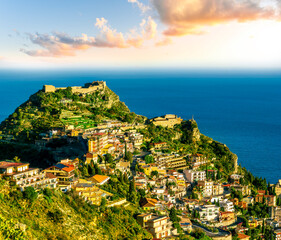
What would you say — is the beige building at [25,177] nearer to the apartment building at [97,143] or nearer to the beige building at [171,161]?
the apartment building at [97,143]

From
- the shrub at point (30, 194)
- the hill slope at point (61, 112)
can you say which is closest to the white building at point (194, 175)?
the hill slope at point (61, 112)

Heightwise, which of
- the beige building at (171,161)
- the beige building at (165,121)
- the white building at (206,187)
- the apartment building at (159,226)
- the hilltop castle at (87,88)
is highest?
the hilltop castle at (87,88)

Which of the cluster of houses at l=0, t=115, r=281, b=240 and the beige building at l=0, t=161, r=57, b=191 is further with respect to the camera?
the cluster of houses at l=0, t=115, r=281, b=240

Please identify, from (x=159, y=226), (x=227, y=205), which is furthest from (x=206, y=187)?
(x=159, y=226)

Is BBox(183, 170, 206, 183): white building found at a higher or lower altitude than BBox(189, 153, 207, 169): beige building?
lower

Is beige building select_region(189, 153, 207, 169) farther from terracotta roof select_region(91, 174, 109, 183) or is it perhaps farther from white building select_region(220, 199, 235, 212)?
terracotta roof select_region(91, 174, 109, 183)

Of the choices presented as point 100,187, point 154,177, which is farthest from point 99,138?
point 100,187

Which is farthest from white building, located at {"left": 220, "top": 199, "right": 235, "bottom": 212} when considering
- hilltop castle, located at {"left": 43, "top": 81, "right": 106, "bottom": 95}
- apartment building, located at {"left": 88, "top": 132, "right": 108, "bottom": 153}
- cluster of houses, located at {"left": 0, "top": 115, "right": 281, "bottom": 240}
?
hilltop castle, located at {"left": 43, "top": 81, "right": 106, "bottom": 95}

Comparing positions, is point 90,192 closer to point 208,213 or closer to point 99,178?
point 99,178
